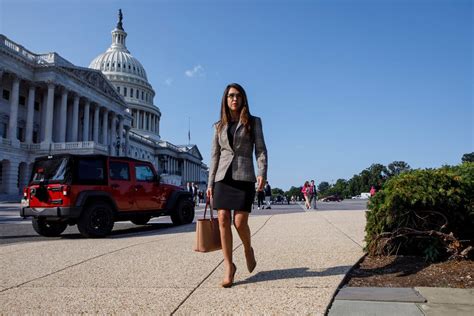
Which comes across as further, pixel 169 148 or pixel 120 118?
pixel 169 148

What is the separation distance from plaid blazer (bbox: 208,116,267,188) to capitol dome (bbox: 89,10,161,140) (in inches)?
4525

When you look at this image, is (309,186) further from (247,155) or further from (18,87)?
(18,87)

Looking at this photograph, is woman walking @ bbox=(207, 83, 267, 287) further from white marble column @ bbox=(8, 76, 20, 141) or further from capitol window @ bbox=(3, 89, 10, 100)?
capitol window @ bbox=(3, 89, 10, 100)

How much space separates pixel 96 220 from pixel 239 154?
7.07 meters

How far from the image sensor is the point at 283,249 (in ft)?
22.4

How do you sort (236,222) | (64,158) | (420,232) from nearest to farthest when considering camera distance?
(236,222) → (420,232) → (64,158)

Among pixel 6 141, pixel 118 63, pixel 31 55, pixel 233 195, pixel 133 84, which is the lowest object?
pixel 233 195

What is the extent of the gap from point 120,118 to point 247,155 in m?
80.5

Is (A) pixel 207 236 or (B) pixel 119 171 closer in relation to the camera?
(A) pixel 207 236

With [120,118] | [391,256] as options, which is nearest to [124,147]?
[120,118]

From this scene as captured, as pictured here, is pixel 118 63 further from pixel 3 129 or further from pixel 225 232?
pixel 225 232

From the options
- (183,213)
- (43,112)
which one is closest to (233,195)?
(183,213)

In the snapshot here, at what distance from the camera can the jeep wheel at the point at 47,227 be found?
35.9 feet

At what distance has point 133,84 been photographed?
388ft
